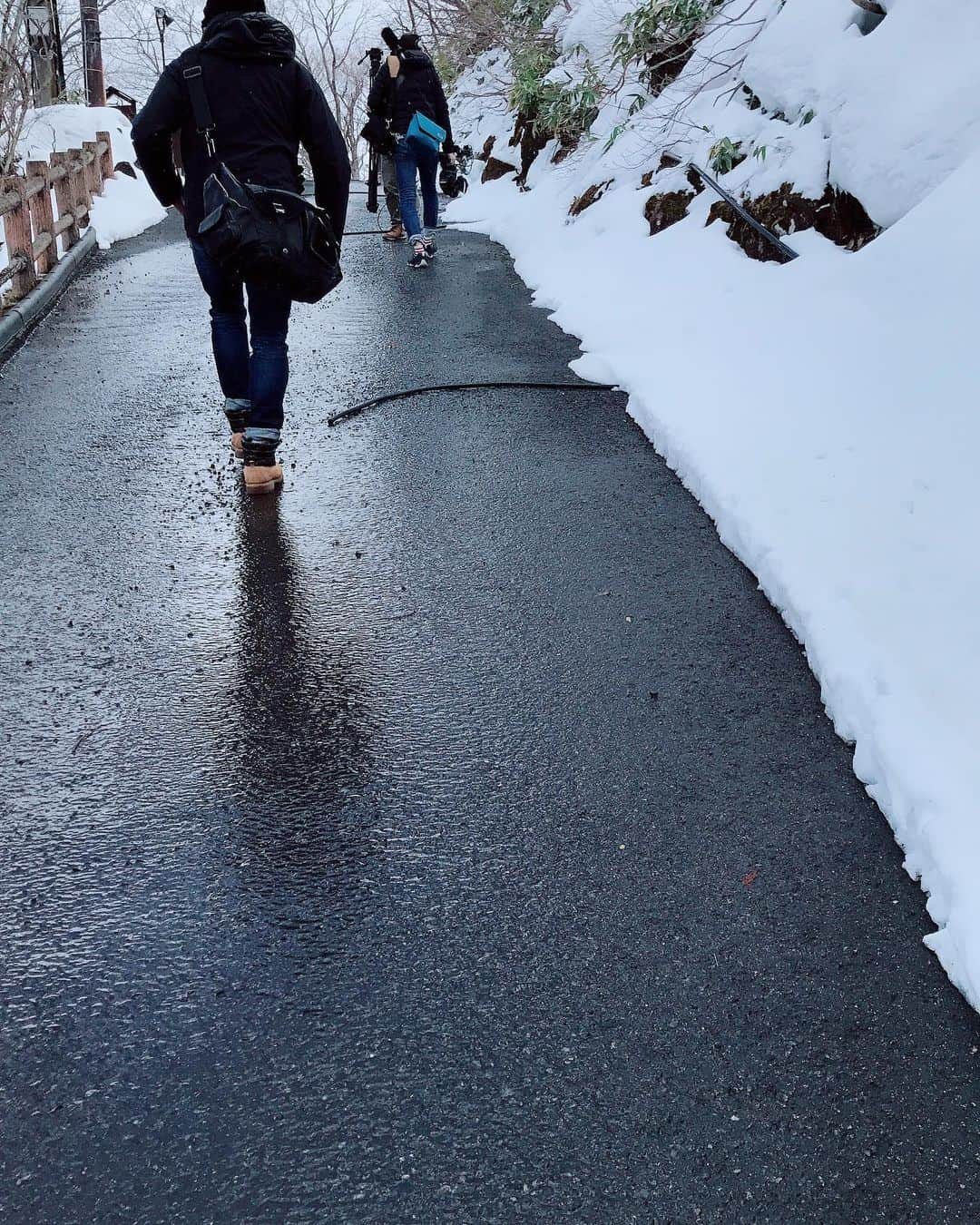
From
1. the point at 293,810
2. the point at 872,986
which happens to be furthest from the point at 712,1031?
the point at 293,810

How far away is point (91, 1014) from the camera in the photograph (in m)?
2.21

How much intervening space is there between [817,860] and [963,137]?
5301mm

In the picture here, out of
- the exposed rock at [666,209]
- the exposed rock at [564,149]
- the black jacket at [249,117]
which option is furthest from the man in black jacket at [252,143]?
the exposed rock at [564,149]

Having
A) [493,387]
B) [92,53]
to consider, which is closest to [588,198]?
[493,387]

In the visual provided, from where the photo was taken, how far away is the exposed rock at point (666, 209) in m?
10.1

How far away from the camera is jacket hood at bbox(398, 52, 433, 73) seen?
456 inches

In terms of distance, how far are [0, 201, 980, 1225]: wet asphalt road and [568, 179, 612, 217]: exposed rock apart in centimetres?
841

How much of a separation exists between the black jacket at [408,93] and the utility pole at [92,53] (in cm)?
1771

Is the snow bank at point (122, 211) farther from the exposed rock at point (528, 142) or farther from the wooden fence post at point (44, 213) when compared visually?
the exposed rock at point (528, 142)

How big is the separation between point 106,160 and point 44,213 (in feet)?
27.8

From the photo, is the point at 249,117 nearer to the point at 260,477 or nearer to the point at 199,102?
the point at 199,102

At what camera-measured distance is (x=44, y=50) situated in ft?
71.3

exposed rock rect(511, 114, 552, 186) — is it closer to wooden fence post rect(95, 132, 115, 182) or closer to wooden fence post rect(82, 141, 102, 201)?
wooden fence post rect(82, 141, 102, 201)

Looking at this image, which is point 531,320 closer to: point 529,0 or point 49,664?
point 49,664
